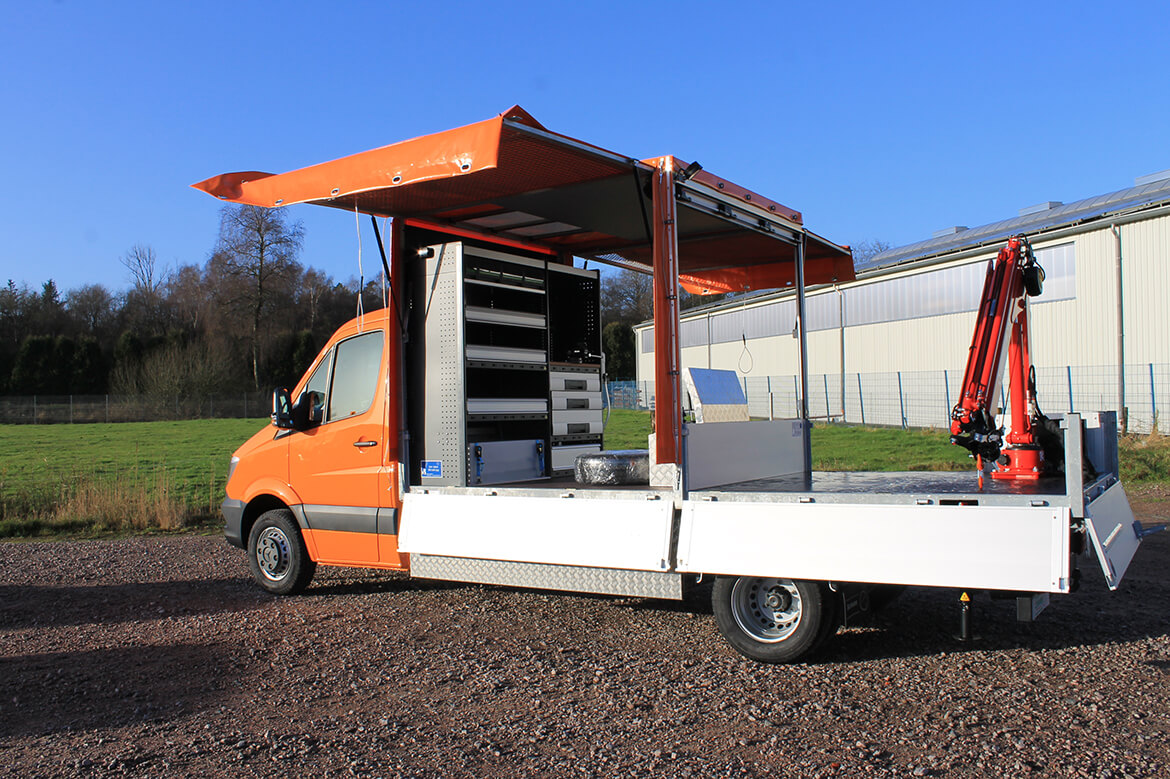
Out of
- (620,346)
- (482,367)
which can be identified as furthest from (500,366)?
(620,346)

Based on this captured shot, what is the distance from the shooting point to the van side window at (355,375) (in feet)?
24.5

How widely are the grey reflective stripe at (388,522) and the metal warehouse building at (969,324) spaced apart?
24.9 feet

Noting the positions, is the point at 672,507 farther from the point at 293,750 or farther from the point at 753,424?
the point at 293,750

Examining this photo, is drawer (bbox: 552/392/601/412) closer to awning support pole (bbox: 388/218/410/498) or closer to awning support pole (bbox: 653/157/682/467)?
awning support pole (bbox: 388/218/410/498)

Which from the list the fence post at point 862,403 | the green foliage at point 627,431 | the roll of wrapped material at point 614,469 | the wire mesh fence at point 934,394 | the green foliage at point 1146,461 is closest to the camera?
the roll of wrapped material at point 614,469

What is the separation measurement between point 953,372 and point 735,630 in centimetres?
2516

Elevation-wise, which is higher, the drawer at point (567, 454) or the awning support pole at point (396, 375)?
the awning support pole at point (396, 375)

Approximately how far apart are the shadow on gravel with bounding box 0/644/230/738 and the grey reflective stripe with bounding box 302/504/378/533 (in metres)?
1.41

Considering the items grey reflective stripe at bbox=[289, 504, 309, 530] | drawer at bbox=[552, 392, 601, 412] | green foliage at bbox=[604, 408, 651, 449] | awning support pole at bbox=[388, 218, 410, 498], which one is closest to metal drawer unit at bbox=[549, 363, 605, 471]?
drawer at bbox=[552, 392, 601, 412]

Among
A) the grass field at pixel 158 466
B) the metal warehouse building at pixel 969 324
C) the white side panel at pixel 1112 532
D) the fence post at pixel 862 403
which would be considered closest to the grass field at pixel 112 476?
the grass field at pixel 158 466

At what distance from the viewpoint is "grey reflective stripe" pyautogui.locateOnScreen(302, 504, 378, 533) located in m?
7.17

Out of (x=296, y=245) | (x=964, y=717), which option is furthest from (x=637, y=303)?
(x=296, y=245)

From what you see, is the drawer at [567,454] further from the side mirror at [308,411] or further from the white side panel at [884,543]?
the white side panel at [884,543]

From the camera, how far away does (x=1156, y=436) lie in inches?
737
